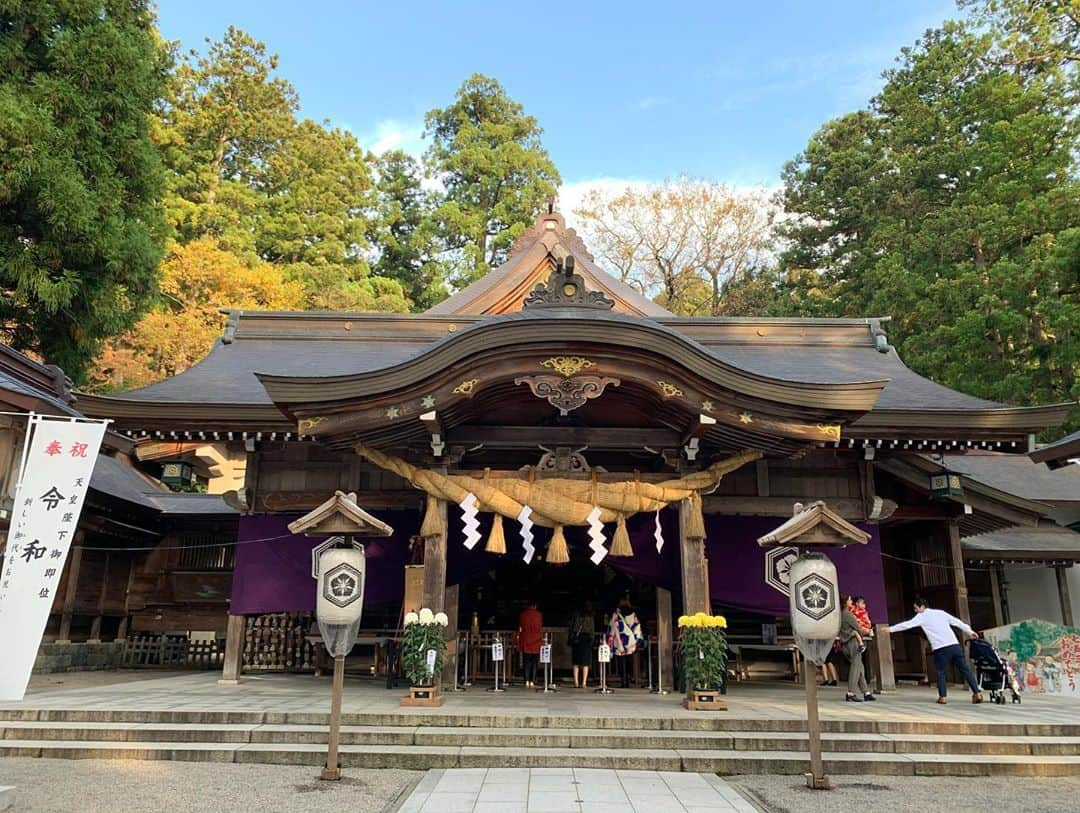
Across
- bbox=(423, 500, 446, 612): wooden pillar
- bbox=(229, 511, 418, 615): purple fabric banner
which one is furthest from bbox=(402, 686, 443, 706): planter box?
bbox=(229, 511, 418, 615): purple fabric banner

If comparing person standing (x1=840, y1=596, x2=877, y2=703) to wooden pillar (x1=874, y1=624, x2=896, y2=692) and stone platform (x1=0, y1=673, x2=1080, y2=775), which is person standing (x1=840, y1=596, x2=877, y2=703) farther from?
wooden pillar (x1=874, y1=624, x2=896, y2=692)

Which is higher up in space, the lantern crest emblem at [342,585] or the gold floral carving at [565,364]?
the gold floral carving at [565,364]

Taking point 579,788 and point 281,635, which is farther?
point 281,635

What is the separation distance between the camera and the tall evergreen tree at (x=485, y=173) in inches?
1278

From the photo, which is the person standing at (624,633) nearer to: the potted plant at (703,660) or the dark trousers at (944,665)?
the potted plant at (703,660)

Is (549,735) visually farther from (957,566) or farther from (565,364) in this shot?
(957,566)

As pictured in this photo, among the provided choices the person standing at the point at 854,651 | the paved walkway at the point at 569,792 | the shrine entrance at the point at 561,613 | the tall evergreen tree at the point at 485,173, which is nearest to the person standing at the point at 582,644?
the shrine entrance at the point at 561,613

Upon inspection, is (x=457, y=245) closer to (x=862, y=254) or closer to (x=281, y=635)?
(x=862, y=254)

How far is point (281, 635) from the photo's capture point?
11.2 meters

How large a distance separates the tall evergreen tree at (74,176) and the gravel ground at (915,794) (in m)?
13.8

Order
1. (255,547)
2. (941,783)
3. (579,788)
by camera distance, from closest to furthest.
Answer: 1. (579,788)
2. (941,783)
3. (255,547)

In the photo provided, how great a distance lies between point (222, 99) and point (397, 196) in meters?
9.53

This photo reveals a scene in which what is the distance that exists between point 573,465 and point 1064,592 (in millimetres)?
10996

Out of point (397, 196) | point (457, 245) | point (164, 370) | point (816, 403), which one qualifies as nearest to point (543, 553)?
point (816, 403)
